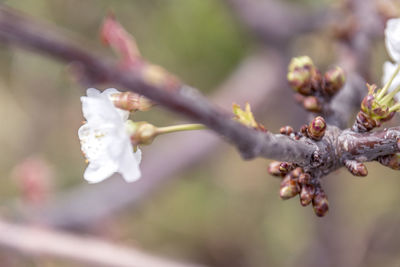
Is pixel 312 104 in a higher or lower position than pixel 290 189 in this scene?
higher

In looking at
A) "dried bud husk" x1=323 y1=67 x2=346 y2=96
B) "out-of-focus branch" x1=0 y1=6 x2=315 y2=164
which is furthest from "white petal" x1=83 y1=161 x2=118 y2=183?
"dried bud husk" x1=323 y1=67 x2=346 y2=96

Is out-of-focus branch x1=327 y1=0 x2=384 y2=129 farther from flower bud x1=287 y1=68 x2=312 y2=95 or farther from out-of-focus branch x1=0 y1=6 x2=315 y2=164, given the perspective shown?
out-of-focus branch x1=0 y1=6 x2=315 y2=164

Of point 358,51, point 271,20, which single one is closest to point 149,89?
point 358,51

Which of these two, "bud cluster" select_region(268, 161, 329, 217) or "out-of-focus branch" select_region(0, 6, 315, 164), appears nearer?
"out-of-focus branch" select_region(0, 6, 315, 164)

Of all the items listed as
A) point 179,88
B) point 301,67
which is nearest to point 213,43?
point 301,67

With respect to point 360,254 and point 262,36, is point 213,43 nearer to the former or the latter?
point 262,36

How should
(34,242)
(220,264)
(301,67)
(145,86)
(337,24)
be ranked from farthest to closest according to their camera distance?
1. (220,264)
2. (34,242)
3. (337,24)
4. (301,67)
5. (145,86)

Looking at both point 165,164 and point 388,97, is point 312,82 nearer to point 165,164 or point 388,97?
point 388,97
